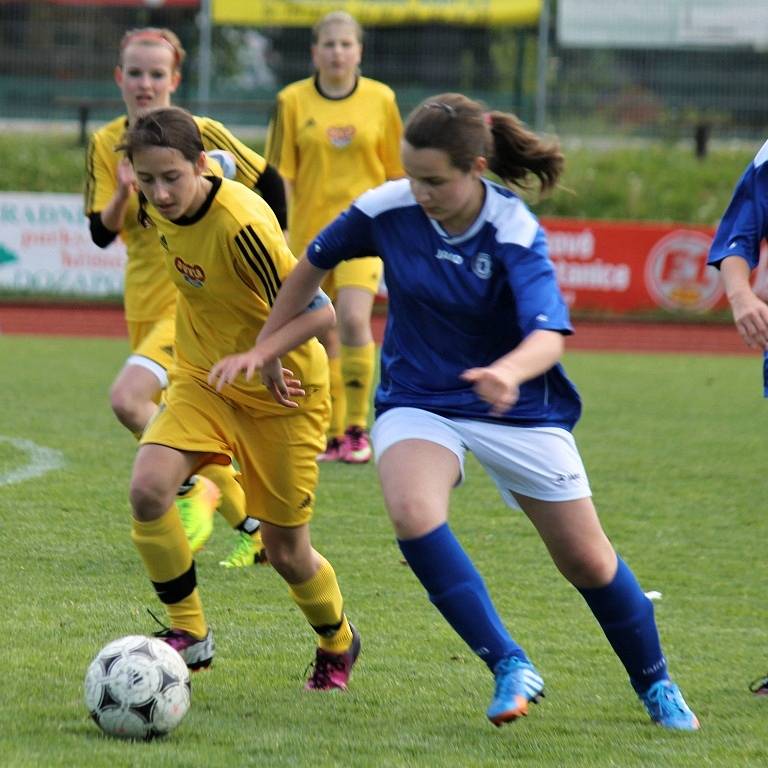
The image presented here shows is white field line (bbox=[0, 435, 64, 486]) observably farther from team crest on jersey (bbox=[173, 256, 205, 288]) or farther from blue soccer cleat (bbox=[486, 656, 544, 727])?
blue soccer cleat (bbox=[486, 656, 544, 727])

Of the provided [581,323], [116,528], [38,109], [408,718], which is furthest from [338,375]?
[38,109]

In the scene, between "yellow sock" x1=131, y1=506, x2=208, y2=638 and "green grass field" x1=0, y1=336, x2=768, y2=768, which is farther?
"yellow sock" x1=131, y1=506, x2=208, y2=638

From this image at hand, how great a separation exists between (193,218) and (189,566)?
40.4 inches

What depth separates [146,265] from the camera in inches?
252

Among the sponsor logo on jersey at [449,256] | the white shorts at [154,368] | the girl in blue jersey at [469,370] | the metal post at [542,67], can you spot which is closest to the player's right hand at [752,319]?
the girl in blue jersey at [469,370]

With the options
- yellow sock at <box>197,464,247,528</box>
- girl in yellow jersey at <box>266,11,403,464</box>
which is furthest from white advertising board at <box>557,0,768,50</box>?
yellow sock at <box>197,464,247,528</box>

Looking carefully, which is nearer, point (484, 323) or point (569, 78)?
point (484, 323)

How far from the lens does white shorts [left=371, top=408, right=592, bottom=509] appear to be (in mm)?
3900

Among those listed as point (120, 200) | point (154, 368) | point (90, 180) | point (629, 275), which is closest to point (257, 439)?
point (154, 368)

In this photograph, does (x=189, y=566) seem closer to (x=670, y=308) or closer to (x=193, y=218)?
(x=193, y=218)

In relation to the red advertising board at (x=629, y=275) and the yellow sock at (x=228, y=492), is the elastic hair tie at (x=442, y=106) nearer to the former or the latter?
the yellow sock at (x=228, y=492)

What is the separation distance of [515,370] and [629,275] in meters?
15.1

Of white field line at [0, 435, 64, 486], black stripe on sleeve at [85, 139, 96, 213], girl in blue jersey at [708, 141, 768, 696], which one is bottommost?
white field line at [0, 435, 64, 486]

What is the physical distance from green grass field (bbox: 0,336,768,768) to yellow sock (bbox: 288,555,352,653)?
15 centimetres
